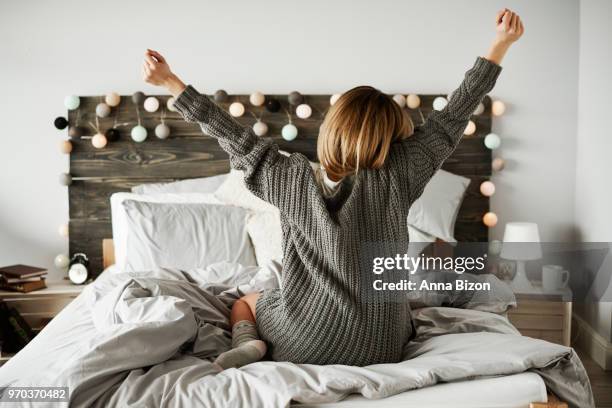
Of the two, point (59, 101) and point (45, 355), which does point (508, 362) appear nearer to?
point (45, 355)

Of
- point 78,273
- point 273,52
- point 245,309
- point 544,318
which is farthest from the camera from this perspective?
point 273,52

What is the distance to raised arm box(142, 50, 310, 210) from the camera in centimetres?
147

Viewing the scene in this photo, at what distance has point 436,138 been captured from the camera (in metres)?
1.54

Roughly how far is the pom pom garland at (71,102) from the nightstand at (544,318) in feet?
8.25

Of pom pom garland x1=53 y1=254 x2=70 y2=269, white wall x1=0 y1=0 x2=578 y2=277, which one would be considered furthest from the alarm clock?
white wall x1=0 y1=0 x2=578 y2=277

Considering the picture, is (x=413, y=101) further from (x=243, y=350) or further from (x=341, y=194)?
(x=243, y=350)

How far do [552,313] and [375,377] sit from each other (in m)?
1.70

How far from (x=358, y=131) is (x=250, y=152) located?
0.94 feet

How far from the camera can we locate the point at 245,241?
2861mm

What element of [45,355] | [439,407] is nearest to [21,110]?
[45,355]

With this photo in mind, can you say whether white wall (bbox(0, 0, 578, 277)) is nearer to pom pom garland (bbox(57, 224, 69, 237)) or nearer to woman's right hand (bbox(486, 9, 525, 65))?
pom pom garland (bbox(57, 224, 69, 237))

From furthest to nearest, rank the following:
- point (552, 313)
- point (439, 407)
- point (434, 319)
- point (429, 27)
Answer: point (429, 27) < point (552, 313) < point (434, 319) < point (439, 407)

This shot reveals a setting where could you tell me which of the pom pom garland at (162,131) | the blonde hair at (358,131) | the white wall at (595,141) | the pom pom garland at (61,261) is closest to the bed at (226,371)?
the blonde hair at (358,131)

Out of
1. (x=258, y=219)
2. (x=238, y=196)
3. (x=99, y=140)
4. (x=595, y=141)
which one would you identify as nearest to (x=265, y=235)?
(x=258, y=219)
